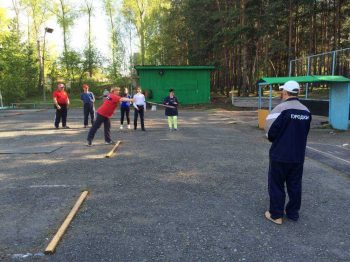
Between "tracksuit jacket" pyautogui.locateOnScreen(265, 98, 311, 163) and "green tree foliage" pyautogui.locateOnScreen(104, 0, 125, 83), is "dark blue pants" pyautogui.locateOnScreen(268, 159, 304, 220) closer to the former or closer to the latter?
"tracksuit jacket" pyautogui.locateOnScreen(265, 98, 311, 163)

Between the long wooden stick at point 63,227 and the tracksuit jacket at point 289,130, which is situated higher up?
the tracksuit jacket at point 289,130

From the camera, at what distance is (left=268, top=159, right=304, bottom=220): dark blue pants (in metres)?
4.64

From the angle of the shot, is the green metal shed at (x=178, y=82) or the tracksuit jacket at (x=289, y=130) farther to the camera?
the green metal shed at (x=178, y=82)

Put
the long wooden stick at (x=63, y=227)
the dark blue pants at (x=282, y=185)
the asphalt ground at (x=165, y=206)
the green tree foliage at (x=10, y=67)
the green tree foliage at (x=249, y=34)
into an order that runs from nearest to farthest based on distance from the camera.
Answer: the long wooden stick at (x=63, y=227) < the asphalt ground at (x=165, y=206) < the dark blue pants at (x=282, y=185) < the green tree foliage at (x=249, y=34) < the green tree foliage at (x=10, y=67)

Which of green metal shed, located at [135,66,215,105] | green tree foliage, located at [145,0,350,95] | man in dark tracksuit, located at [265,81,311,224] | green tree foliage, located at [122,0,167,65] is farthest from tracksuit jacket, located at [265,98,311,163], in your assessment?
green tree foliage, located at [122,0,167,65]

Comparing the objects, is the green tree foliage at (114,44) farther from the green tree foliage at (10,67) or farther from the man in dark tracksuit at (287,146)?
the man in dark tracksuit at (287,146)

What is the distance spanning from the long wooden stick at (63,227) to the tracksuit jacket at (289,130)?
9.08ft

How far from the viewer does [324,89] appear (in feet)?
59.4

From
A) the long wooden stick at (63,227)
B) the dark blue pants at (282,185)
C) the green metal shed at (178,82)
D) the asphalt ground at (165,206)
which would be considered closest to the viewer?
the long wooden stick at (63,227)

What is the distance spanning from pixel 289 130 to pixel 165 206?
2.08m

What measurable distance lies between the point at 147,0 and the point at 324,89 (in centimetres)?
3453

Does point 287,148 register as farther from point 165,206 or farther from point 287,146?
point 165,206

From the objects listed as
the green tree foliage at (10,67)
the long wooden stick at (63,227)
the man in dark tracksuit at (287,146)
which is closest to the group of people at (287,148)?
the man in dark tracksuit at (287,146)

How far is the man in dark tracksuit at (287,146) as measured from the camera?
4.54 m
